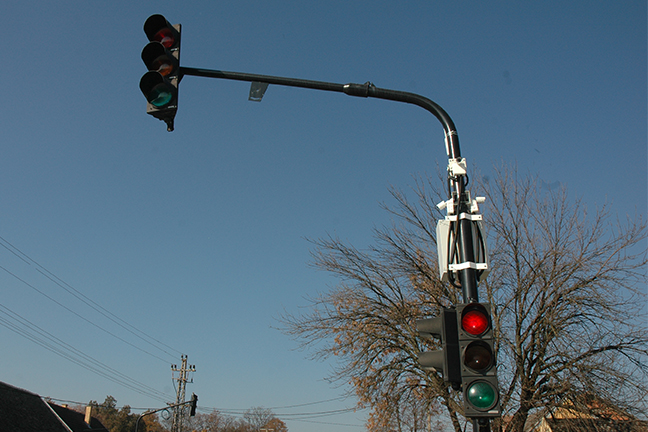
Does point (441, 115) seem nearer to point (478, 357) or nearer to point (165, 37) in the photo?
point (478, 357)

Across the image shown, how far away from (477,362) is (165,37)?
4.41m

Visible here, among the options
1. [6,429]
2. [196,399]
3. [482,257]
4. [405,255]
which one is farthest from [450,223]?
[6,429]

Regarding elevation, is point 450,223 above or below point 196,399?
above

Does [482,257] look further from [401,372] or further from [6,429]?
[6,429]

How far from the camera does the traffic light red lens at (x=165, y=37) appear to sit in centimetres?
528

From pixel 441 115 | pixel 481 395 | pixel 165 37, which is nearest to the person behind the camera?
pixel 481 395

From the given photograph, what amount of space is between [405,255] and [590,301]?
5.08 meters

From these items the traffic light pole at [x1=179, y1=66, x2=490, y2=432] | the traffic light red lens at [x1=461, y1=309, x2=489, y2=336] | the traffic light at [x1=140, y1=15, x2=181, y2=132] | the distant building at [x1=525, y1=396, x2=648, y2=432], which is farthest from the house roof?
the traffic light at [x1=140, y1=15, x2=181, y2=132]

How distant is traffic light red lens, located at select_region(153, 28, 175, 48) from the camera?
17.3 ft

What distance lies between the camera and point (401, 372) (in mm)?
15055

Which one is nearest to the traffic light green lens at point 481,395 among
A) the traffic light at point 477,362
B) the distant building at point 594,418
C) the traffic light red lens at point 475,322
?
the traffic light at point 477,362

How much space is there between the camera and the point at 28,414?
3991 centimetres

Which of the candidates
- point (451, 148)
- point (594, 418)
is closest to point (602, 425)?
point (594, 418)

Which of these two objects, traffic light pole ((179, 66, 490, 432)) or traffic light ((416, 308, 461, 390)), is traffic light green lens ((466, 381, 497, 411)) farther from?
traffic light pole ((179, 66, 490, 432))
